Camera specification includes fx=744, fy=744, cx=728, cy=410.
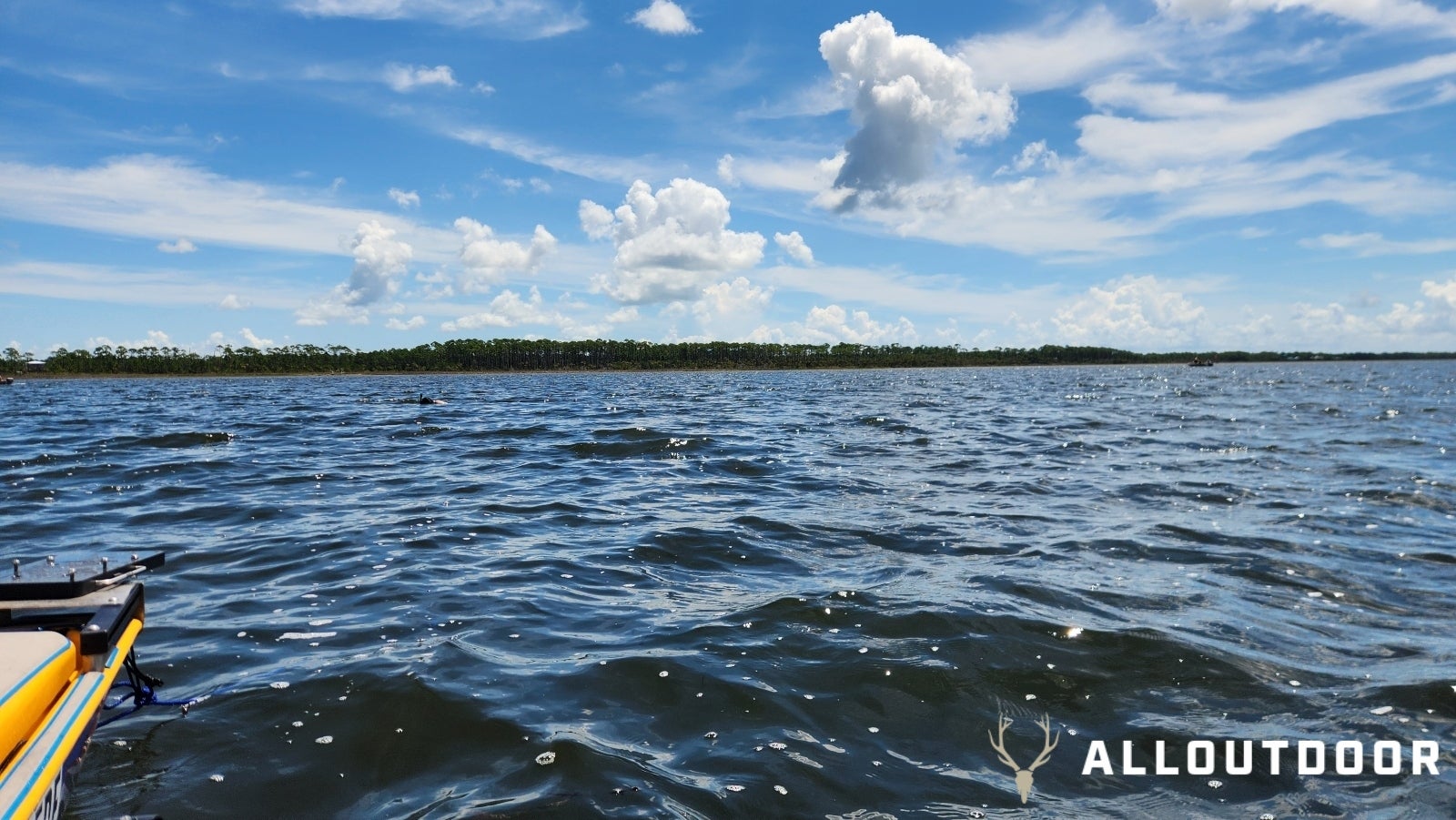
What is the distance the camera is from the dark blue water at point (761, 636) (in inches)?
191

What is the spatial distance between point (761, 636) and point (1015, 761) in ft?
8.98

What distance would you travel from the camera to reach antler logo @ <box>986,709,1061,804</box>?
16.1 feet

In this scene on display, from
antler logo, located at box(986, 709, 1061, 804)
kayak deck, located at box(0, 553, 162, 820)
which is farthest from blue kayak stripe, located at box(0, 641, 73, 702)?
antler logo, located at box(986, 709, 1061, 804)

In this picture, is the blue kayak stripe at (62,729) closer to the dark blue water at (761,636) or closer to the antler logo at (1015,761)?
the dark blue water at (761,636)

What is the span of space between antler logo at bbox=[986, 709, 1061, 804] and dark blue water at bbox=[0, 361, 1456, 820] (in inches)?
2.2

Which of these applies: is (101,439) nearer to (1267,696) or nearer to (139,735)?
(139,735)

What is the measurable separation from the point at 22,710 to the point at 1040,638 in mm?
7410

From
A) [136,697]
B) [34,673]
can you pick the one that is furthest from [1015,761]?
[136,697]

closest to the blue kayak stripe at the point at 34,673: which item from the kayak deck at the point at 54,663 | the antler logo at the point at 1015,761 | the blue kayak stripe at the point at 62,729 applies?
the kayak deck at the point at 54,663

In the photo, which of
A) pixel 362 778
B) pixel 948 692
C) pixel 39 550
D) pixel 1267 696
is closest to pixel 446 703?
pixel 362 778

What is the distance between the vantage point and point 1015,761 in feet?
17.2

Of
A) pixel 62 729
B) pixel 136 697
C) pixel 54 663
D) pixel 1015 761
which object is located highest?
pixel 54 663

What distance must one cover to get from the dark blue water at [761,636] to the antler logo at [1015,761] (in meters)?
0.05

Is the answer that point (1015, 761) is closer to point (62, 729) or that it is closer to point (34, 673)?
point (62, 729)
